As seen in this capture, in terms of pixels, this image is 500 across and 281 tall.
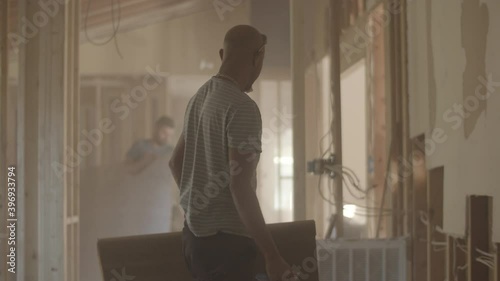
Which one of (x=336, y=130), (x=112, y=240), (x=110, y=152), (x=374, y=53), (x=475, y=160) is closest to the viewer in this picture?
(x=112, y=240)

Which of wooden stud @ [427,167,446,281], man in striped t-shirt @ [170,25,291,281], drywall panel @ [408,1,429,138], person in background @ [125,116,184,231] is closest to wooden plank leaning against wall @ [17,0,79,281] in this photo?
drywall panel @ [408,1,429,138]

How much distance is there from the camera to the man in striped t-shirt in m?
1.82

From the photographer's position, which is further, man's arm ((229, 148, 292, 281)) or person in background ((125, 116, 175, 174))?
person in background ((125, 116, 175, 174))

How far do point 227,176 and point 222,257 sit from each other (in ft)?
0.69

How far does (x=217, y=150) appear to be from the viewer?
1.87 m

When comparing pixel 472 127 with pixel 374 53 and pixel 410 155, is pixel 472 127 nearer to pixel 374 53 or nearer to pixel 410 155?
pixel 410 155

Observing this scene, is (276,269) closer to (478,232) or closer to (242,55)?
(242,55)

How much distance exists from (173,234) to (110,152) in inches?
185

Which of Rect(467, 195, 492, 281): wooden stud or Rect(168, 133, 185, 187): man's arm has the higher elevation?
Rect(168, 133, 185, 187): man's arm

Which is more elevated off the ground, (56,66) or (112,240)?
(56,66)

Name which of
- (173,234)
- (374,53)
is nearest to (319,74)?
(374,53)

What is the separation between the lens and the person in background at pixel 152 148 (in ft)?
21.0

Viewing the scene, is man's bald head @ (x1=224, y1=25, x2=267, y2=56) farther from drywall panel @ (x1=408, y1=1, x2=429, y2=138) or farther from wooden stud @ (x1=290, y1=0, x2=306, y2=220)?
wooden stud @ (x1=290, y1=0, x2=306, y2=220)

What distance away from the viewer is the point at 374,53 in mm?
4566
